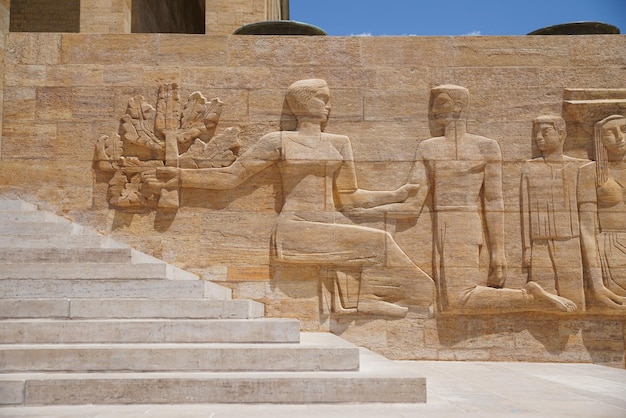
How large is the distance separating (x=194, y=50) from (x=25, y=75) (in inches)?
86.2

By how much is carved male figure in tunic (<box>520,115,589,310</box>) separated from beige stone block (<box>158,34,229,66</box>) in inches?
164

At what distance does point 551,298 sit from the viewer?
334 inches

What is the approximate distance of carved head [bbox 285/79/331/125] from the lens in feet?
28.6

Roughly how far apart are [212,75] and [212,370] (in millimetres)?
4494

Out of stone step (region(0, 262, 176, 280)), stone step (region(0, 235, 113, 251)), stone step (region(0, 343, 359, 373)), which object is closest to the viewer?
stone step (region(0, 343, 359, 373))

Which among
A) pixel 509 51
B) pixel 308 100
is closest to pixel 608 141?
pixel 509 51

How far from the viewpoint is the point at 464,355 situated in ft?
27.9

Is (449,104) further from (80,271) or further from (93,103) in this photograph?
(80,271)

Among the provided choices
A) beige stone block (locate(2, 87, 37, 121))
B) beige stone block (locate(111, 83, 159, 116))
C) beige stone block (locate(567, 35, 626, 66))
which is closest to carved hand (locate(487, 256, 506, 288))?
beige stone block (locate(567, 35, 626, 66))

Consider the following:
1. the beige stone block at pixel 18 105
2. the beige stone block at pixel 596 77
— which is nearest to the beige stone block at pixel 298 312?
the beige stone block at pixel 18 105

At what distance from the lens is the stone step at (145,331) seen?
596 cm

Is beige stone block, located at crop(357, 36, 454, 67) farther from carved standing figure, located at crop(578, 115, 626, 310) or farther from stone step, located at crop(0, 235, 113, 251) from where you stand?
stone step, located at crop(0, 235, 113, 251)

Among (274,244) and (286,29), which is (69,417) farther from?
(286,29)

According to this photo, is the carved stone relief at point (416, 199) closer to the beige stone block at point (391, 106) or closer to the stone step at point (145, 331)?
the beige stone block at point (391, 106)
